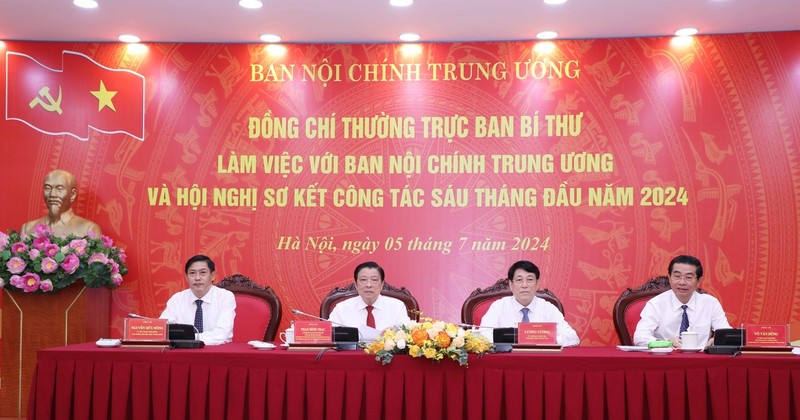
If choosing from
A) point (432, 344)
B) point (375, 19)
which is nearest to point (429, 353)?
point (432, 344)

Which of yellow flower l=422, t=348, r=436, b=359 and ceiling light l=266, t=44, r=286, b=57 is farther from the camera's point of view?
ceiling light l=266, t=44, r=286, b=57

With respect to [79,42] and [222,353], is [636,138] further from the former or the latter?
[79,42]

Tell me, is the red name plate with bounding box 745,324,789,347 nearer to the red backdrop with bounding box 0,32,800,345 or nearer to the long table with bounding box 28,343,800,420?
the long table with bounding box 28,343,800,420

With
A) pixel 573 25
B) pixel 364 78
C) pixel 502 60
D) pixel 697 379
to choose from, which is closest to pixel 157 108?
pixel 364 78

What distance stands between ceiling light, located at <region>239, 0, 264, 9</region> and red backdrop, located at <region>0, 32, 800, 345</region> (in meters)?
0.77

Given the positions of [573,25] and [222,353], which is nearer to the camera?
[222,353]

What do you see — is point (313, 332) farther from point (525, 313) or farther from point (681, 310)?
point (681, 310)

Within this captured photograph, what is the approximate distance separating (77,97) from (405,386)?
3.45m

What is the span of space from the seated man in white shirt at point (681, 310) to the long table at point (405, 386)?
840mm

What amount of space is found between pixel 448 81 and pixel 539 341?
241 cm

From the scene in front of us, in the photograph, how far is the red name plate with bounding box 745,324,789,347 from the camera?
353 cm

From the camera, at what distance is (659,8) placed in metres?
4.82

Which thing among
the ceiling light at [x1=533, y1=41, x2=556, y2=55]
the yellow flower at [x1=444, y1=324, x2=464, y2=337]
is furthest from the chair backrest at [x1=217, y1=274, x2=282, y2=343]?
the ceiling light at [x1=533, y1=41, x2=556, y2=55]

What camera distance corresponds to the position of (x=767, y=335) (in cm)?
353
